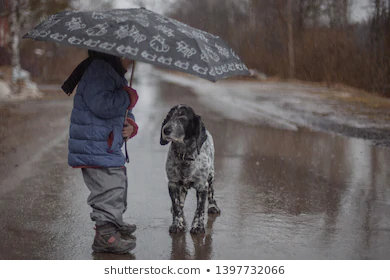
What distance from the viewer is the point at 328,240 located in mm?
5562

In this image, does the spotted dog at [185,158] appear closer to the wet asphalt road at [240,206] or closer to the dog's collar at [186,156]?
the dog's collar at [186,156]

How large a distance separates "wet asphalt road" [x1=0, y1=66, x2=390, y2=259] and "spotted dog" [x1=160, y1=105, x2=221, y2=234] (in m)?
0.23

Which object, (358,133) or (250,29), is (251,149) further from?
(250,29)

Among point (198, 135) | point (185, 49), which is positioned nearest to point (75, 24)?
point (185, 49)

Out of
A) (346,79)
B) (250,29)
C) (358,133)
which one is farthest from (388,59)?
(250,29)

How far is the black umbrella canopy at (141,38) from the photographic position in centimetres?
443

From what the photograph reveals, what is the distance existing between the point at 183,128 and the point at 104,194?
100 centimetres

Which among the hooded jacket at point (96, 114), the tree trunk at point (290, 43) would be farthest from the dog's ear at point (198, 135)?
the tree trunk at point (290, 43)

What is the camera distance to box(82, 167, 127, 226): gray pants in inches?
195

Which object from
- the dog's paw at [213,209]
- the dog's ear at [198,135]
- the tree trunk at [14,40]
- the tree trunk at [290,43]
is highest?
the tree trunk at [290,43]

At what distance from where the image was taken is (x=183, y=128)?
545 centimetres

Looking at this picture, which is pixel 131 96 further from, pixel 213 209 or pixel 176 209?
pixel 213 209

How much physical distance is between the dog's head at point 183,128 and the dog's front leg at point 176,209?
470 millimetres

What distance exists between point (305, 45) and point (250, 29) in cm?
1599
